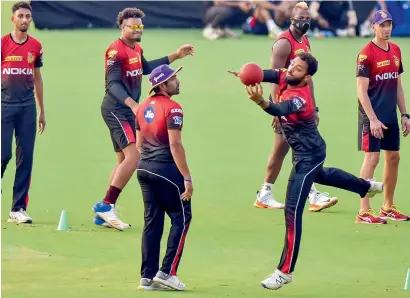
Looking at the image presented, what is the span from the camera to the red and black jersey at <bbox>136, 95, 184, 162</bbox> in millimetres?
10016

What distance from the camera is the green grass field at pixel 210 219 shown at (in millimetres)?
10375

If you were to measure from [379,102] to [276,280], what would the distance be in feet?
11.0

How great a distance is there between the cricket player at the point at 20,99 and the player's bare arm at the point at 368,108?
345 cm

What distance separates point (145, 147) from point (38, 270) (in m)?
1.55

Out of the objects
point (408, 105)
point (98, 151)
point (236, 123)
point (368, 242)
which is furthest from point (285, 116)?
point (408, 105)

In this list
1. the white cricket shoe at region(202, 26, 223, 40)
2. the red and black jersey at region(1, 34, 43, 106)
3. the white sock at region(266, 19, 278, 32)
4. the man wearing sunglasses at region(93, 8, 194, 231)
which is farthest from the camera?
the white sock at region(266, 19, 278, 32)

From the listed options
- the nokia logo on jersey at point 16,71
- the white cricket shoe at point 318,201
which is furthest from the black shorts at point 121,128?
the white cricket shoe at point 318,201

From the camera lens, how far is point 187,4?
31.3 metres

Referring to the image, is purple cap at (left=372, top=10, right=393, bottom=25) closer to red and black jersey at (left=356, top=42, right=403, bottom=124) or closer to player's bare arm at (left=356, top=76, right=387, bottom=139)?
red and black jersey at (left=356, top=42, right=403, bottom=124)

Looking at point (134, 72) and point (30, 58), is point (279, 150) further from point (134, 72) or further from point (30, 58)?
point (30, 58)

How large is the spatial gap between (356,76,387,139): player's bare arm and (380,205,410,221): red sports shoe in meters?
0.98

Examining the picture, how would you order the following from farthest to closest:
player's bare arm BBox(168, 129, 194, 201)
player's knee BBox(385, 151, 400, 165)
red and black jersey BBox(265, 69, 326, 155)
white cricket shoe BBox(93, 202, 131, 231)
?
player's knee BBox(385, 151, 400, 165) < white cricket shoe BBox(93, 202, 131, 231) < red and black jersey BBox(265, 69, 326, 155) < player's bare arm BBox(168, 129, 194, 201)

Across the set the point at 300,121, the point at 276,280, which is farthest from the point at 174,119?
the point at 276,280

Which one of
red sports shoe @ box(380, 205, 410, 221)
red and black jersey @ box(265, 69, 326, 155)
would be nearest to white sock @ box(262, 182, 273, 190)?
red sports shoe @ box(380, 205, 410, 221)
